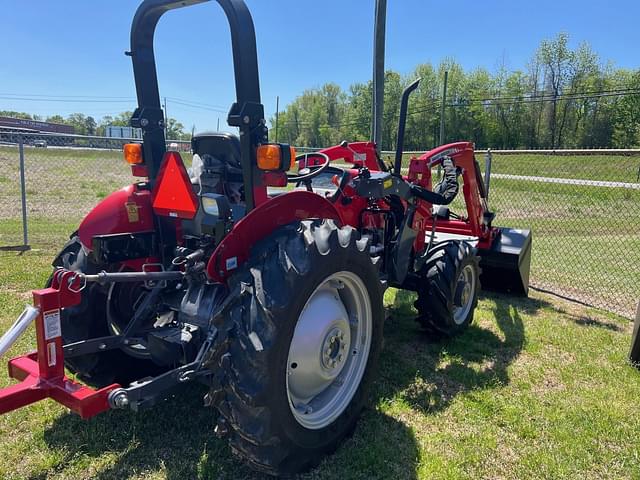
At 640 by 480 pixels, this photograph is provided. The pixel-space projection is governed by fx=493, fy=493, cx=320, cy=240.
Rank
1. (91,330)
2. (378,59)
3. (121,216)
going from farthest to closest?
(378,59) → (91,330) → (121,216)

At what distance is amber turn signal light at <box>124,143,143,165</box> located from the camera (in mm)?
3111

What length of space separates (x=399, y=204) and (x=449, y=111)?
5824cm

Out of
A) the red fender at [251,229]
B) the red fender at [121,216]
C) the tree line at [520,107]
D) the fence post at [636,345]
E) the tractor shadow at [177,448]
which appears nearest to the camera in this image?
the red fender at [251,229]

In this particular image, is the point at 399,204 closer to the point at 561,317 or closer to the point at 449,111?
the point at 561,317

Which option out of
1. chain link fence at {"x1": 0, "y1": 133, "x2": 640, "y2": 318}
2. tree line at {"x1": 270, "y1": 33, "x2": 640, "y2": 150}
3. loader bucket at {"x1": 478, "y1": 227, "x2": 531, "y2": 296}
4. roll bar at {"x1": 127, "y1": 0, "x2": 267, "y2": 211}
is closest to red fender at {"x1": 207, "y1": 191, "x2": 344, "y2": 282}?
roll bar at {"x1": 127, "y1": 0, "x2": 267, "y2": 211}

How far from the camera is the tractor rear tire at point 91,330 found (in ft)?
10.2

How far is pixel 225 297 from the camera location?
2.80 meters

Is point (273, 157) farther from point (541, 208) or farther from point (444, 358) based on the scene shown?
point (541, 208)

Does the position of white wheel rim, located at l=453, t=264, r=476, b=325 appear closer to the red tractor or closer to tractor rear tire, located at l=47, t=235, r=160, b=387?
the red tractor

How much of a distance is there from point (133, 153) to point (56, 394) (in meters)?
1.55

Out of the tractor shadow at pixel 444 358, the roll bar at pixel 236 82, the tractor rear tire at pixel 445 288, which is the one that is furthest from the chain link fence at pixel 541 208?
the tractor rear tire at pixel 445 288

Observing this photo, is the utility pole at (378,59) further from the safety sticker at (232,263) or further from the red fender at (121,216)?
the safety sticker at (232,263)

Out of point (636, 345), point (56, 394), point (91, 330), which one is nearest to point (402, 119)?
point (636, 345)

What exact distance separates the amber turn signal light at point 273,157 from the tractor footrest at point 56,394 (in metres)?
1.29
